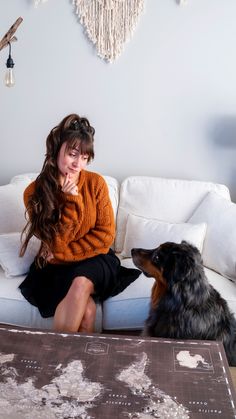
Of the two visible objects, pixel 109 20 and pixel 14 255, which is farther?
pixel 109 20

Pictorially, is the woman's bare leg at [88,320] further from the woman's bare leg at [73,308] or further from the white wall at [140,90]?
the white wall at [140,90]

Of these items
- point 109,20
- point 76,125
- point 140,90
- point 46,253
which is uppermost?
point 109,20

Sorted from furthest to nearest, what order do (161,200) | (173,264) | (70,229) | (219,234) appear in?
(161,200)
(219,234)
(70,229)
(173,264)

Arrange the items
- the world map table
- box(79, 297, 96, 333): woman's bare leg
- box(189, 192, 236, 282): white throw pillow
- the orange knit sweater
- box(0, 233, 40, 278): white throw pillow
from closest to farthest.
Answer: the world map table < box(79, 297, 96, 333): woman's bare leg < the orange knit sweater < box(0, 233, 40, 278): white throw pillow < box(189, 192, 236, 282): white throw pillow

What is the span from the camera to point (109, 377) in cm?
130

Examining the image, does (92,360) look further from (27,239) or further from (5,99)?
(5,99)

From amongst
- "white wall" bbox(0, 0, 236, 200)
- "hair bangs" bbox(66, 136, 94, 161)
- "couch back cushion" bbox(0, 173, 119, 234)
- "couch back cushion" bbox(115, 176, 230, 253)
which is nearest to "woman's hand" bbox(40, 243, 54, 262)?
"couch back cushion" bbox(0, 173, 119, 234)

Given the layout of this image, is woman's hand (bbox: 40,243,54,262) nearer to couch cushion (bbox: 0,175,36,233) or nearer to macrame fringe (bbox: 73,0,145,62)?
couch cushion (bbox: 0,175,36,233)

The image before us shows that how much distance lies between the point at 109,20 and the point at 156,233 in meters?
1.42

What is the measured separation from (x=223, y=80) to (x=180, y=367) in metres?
2.01

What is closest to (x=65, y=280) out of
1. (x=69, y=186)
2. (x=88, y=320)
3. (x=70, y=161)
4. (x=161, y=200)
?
(x=88, y=320)

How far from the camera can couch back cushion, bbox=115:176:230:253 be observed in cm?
258

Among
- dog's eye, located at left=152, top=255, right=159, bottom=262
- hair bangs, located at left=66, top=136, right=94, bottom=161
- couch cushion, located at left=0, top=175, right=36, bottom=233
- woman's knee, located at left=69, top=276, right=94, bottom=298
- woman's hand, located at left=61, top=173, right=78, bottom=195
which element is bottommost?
woman's knee, located at left=69, top=276, right=94, bottom=298

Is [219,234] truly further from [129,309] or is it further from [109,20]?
[109,20]
